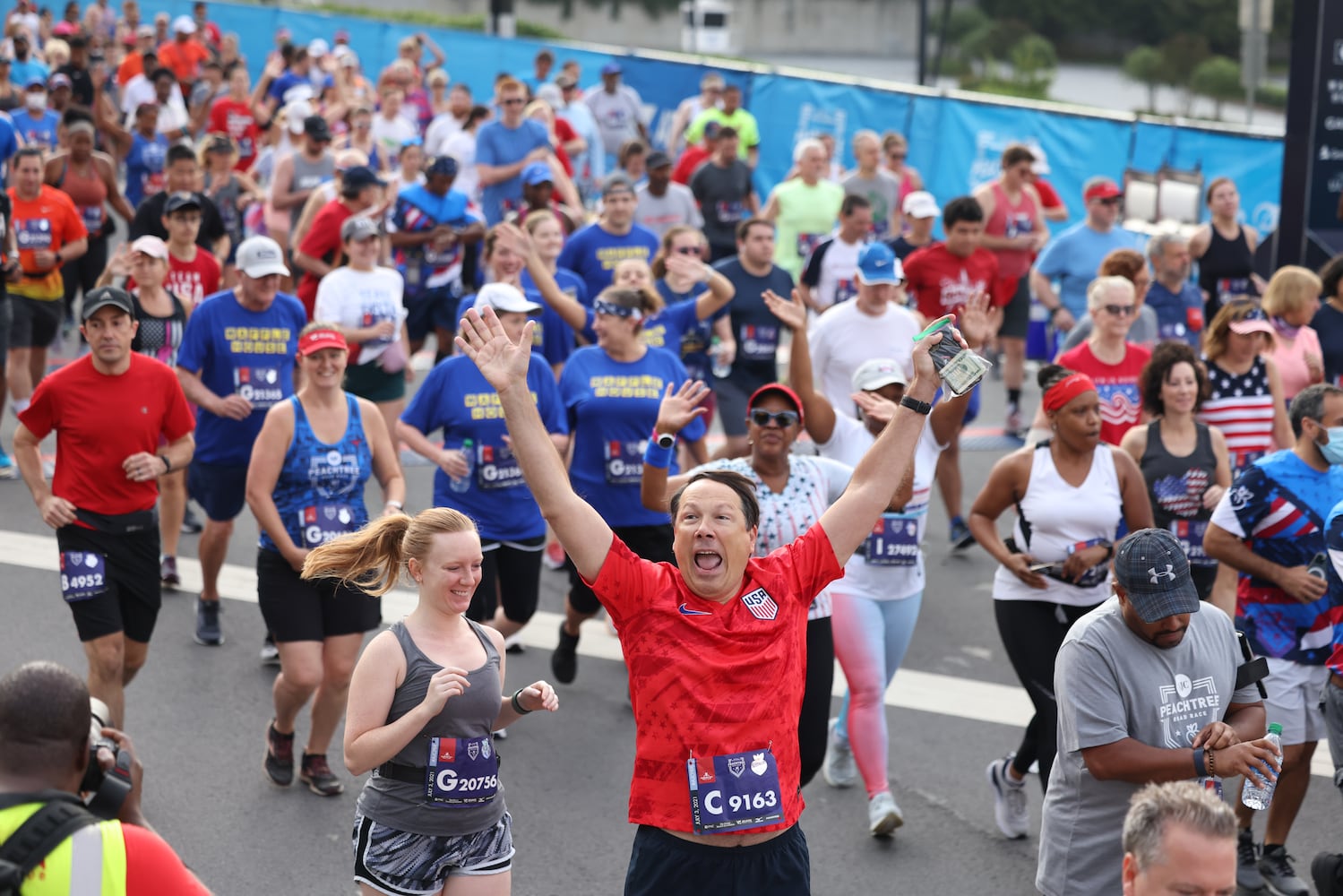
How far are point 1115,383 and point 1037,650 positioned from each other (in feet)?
9.20

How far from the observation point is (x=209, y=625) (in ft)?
27.6

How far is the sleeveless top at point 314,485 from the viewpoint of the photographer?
6.72m

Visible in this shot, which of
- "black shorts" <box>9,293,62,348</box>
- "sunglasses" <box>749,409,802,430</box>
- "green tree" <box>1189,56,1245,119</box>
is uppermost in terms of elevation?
"green tree" <box>1189,56,1245,119</box>

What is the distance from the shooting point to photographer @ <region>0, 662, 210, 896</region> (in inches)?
119

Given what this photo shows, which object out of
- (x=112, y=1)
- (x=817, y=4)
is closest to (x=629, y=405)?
(x=112, y=1)

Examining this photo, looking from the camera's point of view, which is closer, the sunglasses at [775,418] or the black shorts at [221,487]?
the sunglasses at [775,418]

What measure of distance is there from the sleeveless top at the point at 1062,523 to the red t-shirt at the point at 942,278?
194 inches

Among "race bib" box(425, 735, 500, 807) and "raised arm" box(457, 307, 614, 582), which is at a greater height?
"raised arm" box(457, 307, 614, 582)

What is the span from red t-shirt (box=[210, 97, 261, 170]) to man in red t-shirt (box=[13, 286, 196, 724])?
43.8 feet

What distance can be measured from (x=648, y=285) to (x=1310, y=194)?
599 centimetres

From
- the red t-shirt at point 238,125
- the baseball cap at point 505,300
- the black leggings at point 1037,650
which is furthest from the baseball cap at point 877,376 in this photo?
the red t-shirt at point 238,125

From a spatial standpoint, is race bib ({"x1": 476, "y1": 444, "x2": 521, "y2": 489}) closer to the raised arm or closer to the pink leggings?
the pink leggings

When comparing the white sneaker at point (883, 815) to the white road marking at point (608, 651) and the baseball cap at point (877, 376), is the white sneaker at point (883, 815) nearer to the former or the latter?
the white road marking at point (608, 651)

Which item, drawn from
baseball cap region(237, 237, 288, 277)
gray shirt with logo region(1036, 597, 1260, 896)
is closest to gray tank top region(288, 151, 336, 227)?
baseball cap region(237, 237, 288, 277)
